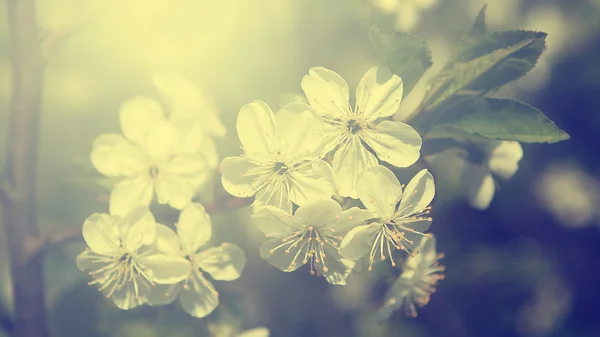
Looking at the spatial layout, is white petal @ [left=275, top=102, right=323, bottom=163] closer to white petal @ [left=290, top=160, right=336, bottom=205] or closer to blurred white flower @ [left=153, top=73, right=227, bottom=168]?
white petal @ [left=290, top=160, right=336, bottom=205]

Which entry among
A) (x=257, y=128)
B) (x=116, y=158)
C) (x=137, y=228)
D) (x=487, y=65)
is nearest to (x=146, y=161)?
(x=116, y=158)

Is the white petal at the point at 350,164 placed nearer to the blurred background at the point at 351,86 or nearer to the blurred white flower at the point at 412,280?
the blurred white flower at the point at 412,280

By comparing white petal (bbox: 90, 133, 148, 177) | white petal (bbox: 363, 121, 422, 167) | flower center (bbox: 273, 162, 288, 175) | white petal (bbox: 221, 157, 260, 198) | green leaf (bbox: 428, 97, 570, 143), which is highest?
green leaf (bbox: 428, 97, 570, 143)

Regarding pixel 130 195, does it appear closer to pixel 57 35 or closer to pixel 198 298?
pixel 198 298

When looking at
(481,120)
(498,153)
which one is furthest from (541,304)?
(481,120)

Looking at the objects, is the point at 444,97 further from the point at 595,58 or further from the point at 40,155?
the point at 595,58

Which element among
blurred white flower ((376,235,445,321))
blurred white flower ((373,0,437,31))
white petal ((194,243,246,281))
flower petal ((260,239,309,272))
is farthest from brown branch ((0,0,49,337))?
blurred white flower ((373,0,437,31))
